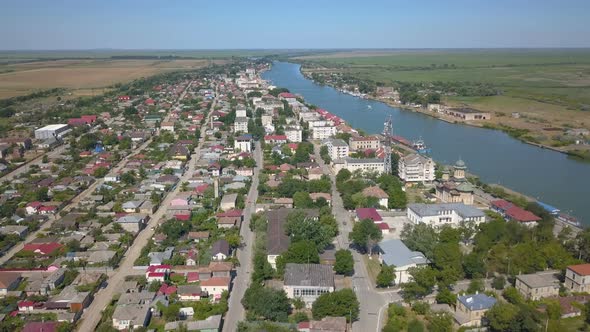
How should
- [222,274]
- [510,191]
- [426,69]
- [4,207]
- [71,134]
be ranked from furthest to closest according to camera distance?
1. [426,69]
2. [71,134]
3. [510,191]
4. [4,207]
5. [222,274]

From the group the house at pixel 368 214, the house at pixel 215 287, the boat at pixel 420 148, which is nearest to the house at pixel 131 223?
the house at pixel 215 287

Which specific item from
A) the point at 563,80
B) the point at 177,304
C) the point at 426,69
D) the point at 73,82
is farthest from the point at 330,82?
the point at 177,304

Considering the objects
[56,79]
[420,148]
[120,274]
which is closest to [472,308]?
[120,274]

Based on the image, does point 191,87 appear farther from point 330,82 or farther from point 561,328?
point 561,328

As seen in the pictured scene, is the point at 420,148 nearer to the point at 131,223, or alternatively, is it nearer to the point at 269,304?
the point at 131,223

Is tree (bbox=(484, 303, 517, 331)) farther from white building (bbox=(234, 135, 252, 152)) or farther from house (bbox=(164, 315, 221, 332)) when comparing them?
white building (bbox=(234, 135, 252, 152))

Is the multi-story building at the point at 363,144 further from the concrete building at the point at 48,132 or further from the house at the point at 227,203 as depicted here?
the concrete building at the point at 48,132
